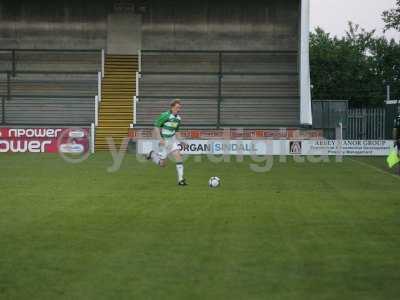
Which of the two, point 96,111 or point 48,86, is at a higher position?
point 48,86

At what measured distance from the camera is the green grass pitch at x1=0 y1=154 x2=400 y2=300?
8.25 meters

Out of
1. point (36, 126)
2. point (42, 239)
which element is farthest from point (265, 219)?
point (36, 126)

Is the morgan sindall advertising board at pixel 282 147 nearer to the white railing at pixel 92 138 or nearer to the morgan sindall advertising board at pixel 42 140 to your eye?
the morgan sindall advertising board at pixel 42 140

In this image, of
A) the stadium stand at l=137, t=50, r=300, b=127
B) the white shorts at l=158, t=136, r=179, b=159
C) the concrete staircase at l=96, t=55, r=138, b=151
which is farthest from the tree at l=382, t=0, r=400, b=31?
the white shorts at l=158, t=136, r=179, b=159

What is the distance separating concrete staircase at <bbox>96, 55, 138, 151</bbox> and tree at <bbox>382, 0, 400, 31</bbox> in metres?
15.9

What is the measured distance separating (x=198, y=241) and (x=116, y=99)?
3726 centimetres

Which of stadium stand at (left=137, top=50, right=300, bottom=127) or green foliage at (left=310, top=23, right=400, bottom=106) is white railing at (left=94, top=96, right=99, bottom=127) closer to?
stadium stand at (left=137, top=50, right=300, bottom=127)

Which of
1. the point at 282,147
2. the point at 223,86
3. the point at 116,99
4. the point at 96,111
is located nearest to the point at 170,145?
the point at 282,147

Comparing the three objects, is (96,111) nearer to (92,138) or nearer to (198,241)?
(92,138)

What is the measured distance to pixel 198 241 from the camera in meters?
11.0

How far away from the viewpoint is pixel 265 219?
13508 mm

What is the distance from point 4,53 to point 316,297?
148 ft

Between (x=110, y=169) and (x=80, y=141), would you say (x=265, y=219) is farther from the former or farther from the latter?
(x=80, y=141)

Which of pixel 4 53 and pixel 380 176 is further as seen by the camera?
pixel 4 53
